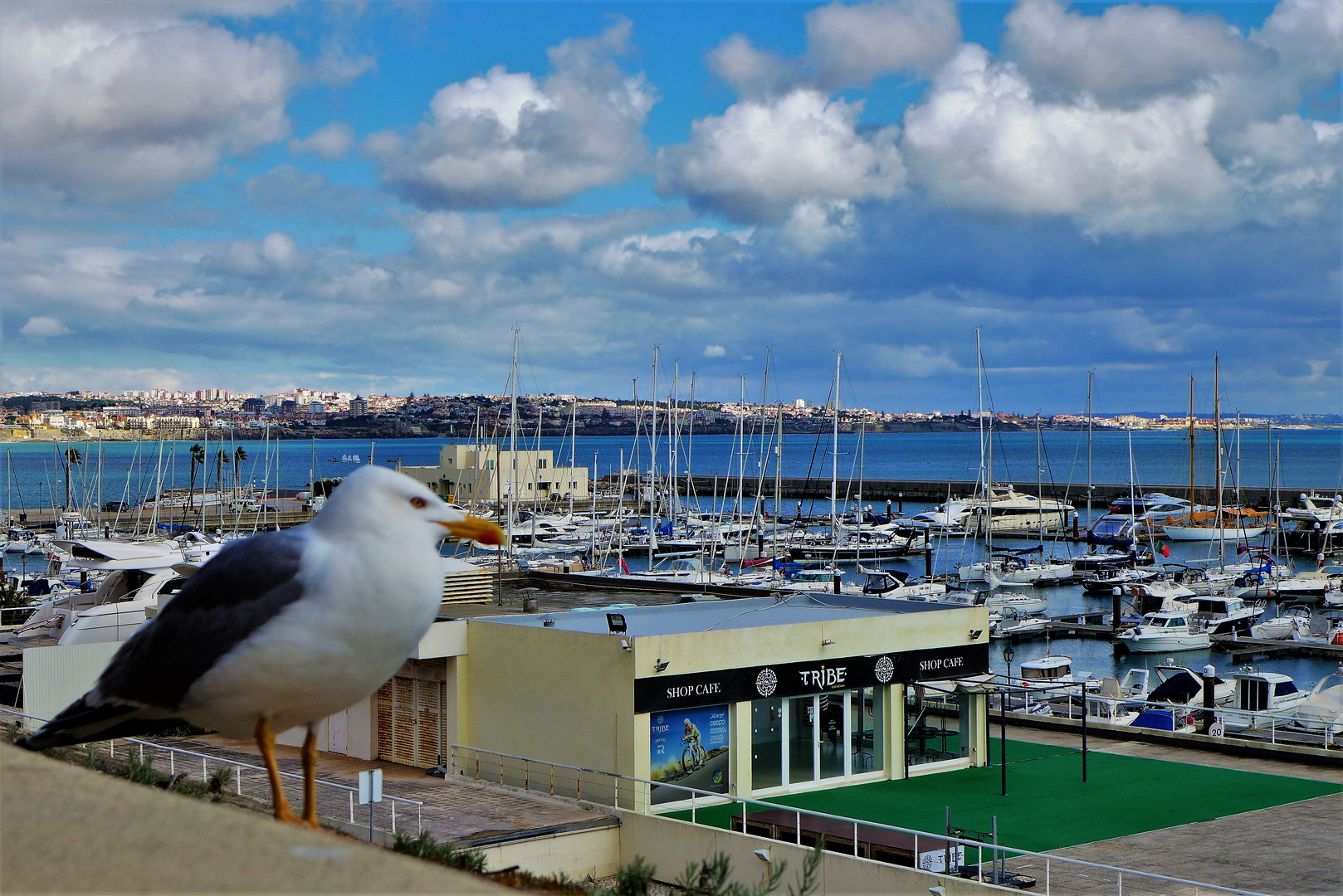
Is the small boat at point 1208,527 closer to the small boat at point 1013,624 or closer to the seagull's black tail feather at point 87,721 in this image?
the small boat at point 1013,624

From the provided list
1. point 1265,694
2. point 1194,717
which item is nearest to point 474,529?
point 1194,717

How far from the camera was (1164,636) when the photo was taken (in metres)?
60.3

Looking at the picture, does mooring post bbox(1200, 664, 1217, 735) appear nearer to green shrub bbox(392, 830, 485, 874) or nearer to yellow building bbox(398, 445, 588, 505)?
green shrub bbox(392, 830, 485, 874)

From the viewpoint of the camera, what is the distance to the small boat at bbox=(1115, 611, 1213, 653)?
60.2 meters

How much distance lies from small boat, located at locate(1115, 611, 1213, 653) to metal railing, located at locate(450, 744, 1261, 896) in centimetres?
4157

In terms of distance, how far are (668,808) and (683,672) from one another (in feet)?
8.14

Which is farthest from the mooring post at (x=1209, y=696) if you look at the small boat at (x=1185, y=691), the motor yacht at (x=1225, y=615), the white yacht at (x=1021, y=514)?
the white yacht at (x=1021, y=514)

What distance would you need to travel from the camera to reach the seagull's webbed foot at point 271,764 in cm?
530

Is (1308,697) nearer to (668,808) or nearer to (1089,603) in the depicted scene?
(668,808)

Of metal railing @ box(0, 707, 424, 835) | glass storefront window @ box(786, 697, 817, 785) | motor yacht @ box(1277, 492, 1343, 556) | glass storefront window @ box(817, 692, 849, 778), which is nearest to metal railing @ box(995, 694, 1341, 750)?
glass storefront window @ box(817, 692, 849, 778)

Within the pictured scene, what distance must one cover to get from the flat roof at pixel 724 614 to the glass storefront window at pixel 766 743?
5.52ft

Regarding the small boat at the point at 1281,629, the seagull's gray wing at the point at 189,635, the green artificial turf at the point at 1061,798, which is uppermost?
the seagull's gray wing at the point at 189,635

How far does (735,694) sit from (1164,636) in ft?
137

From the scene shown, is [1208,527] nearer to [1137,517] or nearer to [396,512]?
[1137,517]
